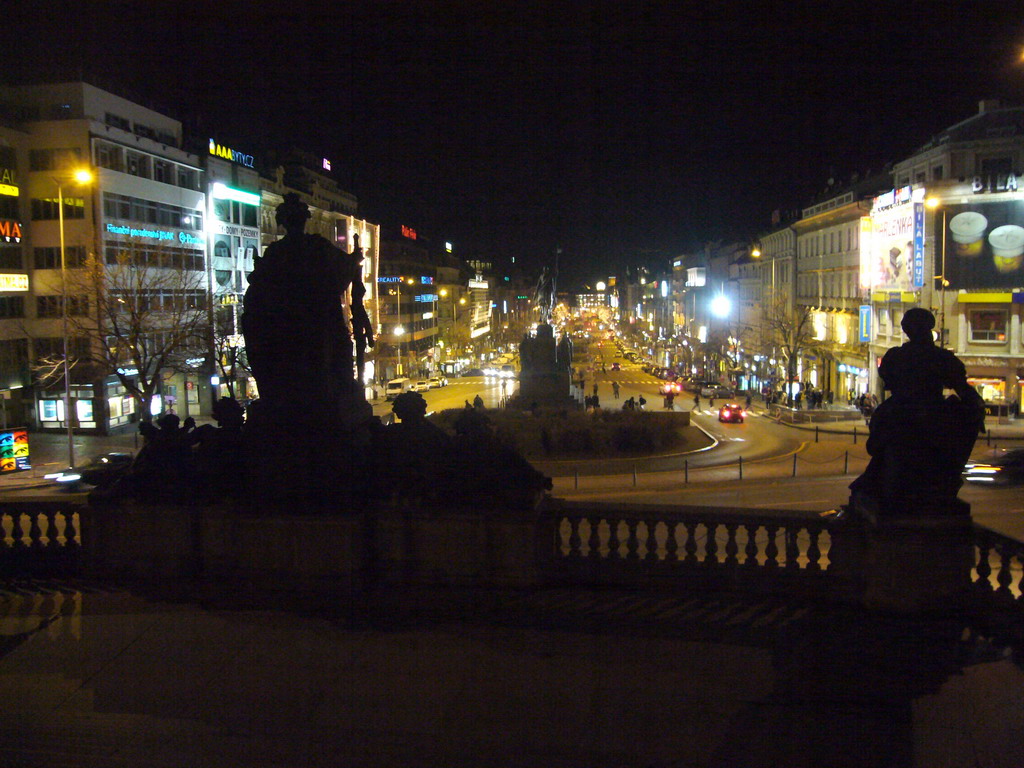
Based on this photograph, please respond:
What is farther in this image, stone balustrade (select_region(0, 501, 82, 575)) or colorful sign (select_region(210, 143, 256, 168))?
colorful sign (select_region(210, 143, 256, 168))

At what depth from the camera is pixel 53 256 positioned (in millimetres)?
40906

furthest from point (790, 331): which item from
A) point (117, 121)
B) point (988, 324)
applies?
point (117, 121)

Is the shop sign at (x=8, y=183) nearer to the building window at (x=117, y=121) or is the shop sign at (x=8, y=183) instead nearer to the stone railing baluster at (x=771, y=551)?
the building window at (x=117, y=121)

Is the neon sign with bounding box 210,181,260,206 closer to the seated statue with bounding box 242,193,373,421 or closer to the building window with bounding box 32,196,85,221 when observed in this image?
the building window with bounding box 32,196,85,221

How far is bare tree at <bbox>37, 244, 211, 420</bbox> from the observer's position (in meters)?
34.8

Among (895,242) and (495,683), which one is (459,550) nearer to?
(495,683)

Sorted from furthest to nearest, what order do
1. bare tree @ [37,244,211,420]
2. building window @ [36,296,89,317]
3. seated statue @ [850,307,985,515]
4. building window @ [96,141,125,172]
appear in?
building window @ [96,141,125,172], building window @ [36,296,89,317], bare tree @ [37,244,211,420], seated statue @ [850,307,985,515]

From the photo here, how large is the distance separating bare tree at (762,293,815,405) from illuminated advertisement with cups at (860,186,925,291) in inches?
282

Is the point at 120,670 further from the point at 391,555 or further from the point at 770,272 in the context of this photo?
the point at 770,272

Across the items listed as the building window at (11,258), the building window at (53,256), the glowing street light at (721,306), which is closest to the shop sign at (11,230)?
the building window at (11,258)

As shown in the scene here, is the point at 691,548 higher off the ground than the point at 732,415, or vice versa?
the point at 691,548

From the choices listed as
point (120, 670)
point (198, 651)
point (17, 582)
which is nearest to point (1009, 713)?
point (198, 651)

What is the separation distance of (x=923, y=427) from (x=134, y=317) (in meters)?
33.5

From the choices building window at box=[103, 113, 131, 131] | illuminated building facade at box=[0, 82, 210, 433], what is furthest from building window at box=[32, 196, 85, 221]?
building window at box=[103, 113, 131, 131]
